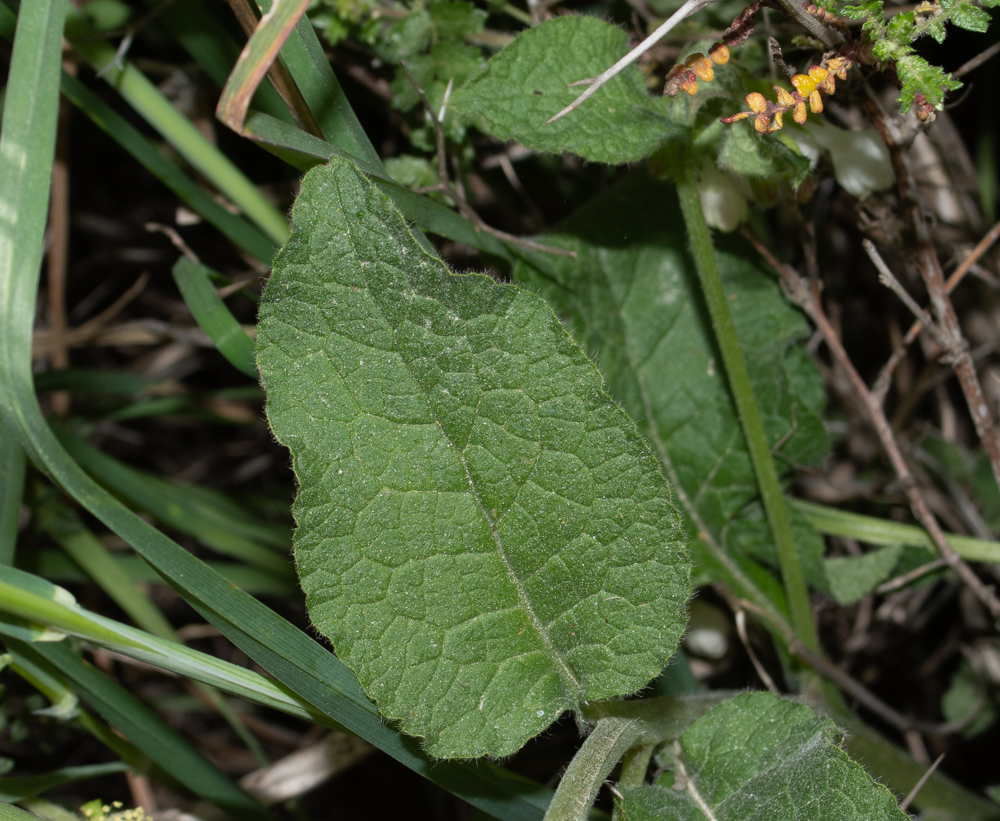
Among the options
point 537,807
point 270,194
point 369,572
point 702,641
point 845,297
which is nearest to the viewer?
point 369,572

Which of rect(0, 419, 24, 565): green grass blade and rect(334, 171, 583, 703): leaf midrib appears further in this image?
rect(0, 419, 24, 565): green grass blade

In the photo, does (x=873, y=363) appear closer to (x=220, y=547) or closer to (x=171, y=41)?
(x=220, y=547)

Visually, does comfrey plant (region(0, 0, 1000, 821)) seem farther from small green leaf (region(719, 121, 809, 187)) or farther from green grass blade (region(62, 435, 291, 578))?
green grass blade (region(62, 435, 291, 578))

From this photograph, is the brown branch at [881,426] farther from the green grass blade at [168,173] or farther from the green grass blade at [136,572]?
the green grass blade at [136,572]

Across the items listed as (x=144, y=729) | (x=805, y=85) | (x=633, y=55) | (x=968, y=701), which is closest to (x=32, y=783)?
(x=144, y=729)

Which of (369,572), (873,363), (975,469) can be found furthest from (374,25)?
(975,469)

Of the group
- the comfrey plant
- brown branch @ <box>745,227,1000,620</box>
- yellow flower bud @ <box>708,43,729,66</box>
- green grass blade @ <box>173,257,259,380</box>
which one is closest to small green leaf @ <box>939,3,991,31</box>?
the comfrey plant
